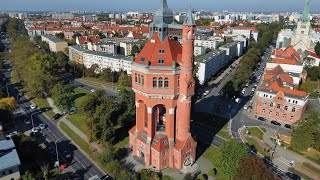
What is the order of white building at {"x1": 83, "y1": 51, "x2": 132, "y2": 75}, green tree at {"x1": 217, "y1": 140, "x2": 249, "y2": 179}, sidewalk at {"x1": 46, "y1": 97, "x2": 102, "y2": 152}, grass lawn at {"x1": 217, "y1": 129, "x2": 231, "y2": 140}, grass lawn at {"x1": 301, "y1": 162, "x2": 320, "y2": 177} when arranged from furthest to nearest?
white building at {"x1": 83, "y1": 51, "x2": 132, "y2": 75}, grass lawn at {"x1": 217, "y1": 129, "x2": 231, "y2": 140}, sidewalk at {"x1": 46, "y1": 97, "x2": 102, "y2": 152}, grass lawn at {"x1": 301, "y1": 162, "x2": 320, "y2": 177}, green tree at {"x1": 217, "y1": 140, "x2": 249, "y2": 179}

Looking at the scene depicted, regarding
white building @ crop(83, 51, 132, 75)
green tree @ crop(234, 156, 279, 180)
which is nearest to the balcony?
green tree @ crop(234, 156, 279, 180)

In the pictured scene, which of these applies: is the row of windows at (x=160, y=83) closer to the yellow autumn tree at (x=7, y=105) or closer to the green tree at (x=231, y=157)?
the green tree at (x=231, y=157)

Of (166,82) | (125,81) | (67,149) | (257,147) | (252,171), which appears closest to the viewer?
(252,171)

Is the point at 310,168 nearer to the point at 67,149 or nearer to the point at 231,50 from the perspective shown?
the point at 67,149

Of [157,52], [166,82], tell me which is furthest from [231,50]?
[166,82]

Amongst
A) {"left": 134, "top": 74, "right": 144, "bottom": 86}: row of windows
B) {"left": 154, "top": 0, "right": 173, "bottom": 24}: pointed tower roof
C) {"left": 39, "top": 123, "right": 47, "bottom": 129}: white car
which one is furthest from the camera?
{"left": 39, "top": 123, "right": 47, "bottom": 129}: white car

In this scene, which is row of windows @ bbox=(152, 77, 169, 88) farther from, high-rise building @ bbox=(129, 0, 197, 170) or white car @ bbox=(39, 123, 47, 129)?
white car @ bbox=(39, 123, 47, 129)

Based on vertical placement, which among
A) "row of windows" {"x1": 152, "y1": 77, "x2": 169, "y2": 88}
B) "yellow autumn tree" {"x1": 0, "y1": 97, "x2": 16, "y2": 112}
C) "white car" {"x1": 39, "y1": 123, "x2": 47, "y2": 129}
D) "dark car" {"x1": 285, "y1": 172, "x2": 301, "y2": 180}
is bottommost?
"dark car" {"x1": 285, "y1": 172, "x2": 301, "y2": 180}
